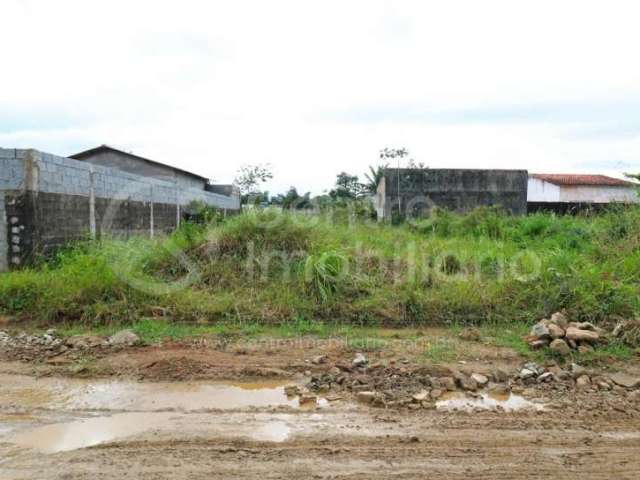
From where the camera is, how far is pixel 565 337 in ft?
15.8

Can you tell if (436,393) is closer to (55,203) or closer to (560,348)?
(560,348)

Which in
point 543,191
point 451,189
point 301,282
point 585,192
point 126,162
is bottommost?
point 301,282

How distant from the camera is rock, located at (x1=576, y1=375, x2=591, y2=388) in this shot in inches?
158

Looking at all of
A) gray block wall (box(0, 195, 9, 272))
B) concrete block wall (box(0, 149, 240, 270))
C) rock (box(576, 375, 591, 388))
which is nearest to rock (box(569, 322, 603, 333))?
rock (box(576, 375, 591, 388))

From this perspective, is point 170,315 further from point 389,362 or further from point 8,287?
point 389,362

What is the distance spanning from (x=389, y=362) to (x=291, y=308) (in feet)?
5.95

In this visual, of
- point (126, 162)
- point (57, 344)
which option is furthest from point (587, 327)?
point (126, 162)

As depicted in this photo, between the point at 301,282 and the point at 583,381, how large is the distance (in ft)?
11.5

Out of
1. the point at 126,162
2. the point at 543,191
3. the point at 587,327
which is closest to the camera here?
the point at 587,327

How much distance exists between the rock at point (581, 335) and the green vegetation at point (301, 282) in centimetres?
58

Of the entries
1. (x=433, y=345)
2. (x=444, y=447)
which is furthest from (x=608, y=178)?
(x=444, y=447)

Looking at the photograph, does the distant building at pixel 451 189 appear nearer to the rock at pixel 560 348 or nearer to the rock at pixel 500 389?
the rock at pixel 560 348

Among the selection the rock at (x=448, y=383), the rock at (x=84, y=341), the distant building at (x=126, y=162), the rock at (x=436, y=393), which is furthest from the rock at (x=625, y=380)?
the distant building at (x=126, y=162)

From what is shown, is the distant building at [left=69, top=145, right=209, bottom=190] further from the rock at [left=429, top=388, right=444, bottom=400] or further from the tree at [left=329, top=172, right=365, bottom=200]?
the rock at [left=429, top=388, right=444, bottom=400]
